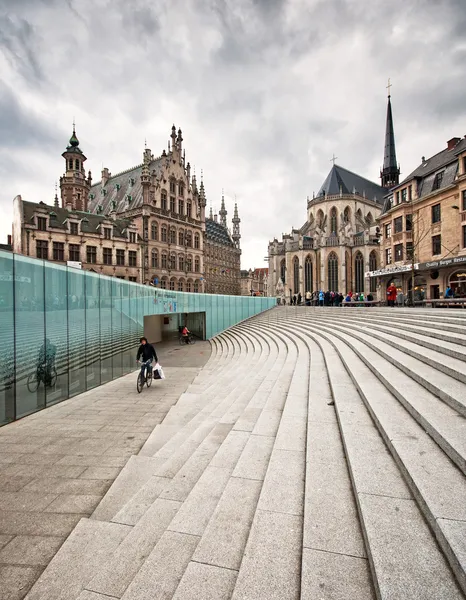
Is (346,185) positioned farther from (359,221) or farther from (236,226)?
(236,226)

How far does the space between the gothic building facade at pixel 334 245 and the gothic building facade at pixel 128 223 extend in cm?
1788

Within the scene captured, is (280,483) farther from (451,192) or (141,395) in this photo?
(451,192)

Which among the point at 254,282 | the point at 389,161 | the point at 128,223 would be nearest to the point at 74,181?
the point at 128,223

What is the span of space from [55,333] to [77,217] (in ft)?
97.7

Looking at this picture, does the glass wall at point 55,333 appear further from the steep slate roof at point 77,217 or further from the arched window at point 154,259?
the arched window at point 154,259

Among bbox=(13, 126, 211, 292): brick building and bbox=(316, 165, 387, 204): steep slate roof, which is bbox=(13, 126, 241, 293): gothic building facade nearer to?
bbox=(13, 126, 211, 292): brick building

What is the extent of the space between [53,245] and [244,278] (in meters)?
79.6

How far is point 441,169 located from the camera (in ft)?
85.1

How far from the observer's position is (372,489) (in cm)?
291

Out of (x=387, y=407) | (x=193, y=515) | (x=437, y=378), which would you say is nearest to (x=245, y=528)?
(x=193, y=515)

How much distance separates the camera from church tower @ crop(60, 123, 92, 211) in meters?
50.3

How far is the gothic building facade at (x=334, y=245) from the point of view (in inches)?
2046

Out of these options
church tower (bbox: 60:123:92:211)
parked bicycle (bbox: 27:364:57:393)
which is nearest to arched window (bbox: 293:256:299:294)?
church tower (bbox: 60:123:92:211)

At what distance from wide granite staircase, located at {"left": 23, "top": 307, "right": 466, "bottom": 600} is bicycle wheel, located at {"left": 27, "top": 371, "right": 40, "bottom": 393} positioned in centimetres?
468
